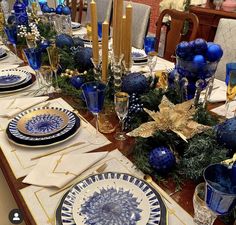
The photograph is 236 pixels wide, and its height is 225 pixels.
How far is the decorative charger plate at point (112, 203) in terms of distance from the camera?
563 millimetres

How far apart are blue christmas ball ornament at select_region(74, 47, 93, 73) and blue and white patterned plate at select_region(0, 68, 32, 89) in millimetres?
236

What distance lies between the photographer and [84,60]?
117cm

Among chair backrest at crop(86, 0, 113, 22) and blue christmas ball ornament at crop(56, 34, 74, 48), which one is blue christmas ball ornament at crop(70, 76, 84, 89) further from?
chair backrest at crop(86, 0, 113, 22)

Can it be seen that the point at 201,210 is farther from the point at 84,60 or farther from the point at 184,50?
the point at 84,60

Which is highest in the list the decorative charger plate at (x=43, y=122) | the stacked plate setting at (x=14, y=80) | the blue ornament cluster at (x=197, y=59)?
the blue ornament cluster at (x=197, y=59)

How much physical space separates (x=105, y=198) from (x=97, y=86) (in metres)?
0.35

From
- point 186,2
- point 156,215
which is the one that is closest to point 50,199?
point 156,215

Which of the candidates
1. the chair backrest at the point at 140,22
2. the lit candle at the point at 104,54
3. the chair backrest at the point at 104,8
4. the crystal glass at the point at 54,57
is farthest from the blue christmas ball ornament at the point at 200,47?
the chair backrest at the point at 104,8

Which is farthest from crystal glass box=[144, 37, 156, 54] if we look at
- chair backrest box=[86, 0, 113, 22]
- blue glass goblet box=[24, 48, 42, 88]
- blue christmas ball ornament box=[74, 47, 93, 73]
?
chair backrest box=[86, 0, 113, 22]

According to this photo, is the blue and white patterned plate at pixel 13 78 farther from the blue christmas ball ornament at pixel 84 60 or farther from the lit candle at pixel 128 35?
the lit candle at pixel 128 35

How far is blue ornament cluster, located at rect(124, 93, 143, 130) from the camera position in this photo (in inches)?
34.2

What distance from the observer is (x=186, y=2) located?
294 centimetres

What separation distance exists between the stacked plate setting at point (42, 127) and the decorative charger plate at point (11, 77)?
0.28 m

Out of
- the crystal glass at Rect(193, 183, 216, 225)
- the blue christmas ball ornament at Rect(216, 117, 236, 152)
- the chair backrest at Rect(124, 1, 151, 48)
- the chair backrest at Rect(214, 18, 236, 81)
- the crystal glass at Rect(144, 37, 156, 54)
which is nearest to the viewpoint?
the crystal glass at Rect(193, 183, 216, 225)
